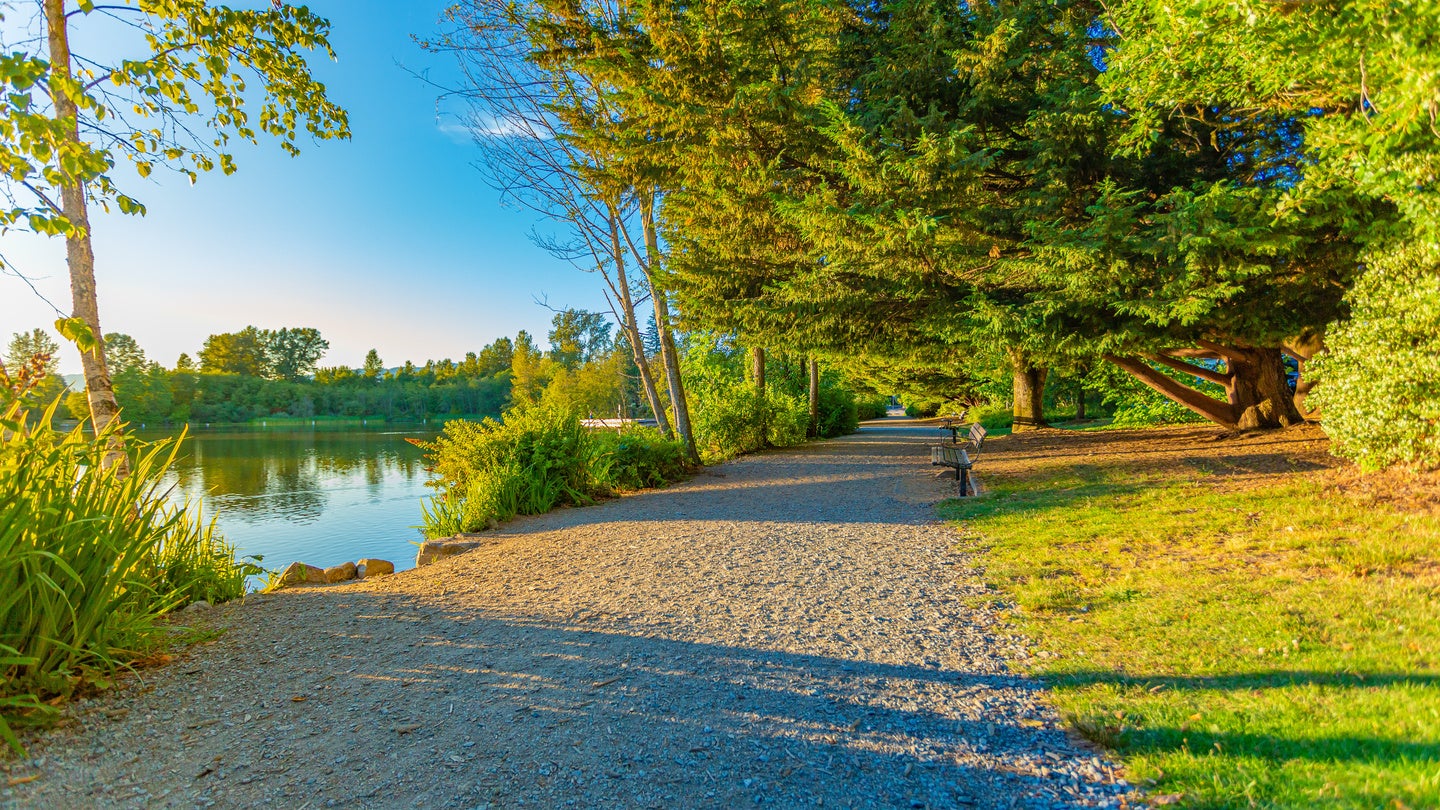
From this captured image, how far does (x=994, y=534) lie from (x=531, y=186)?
957 cm

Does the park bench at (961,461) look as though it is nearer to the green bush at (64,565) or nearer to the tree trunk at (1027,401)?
the tree trunk at (1027,401)

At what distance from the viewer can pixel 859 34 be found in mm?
10961

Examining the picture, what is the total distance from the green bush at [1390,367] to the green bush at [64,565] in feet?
28.8

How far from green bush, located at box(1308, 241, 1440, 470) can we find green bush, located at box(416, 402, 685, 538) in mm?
8349

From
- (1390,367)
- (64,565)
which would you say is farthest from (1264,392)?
(64,565)

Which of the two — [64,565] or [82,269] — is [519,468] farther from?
[64,565]

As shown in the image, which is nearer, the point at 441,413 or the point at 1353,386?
the point at 1353,386

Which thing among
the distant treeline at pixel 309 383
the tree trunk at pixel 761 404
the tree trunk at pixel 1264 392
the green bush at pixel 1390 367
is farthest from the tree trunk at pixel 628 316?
the distant treeline at pixel 309 383

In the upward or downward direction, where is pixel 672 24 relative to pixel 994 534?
upward

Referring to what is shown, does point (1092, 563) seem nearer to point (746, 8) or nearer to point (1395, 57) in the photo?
point (1395, 57)

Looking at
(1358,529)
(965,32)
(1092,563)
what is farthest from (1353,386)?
(965,32)

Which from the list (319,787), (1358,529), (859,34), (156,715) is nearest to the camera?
(319,787)

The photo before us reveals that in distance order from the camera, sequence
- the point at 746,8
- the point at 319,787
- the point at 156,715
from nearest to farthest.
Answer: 1. the point at 319,787
2. the point at 156,715
3. the point at 746,8

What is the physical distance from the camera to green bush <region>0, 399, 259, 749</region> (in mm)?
2523
